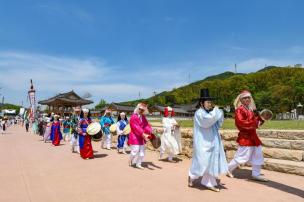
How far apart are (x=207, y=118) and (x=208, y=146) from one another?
561 millimetres

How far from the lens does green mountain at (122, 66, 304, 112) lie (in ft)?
169

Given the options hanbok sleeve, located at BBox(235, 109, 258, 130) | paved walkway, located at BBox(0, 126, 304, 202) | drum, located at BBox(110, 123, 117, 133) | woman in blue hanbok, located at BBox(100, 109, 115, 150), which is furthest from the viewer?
woman in blue hanbok, located at BBox(100, 109, 115, 150)

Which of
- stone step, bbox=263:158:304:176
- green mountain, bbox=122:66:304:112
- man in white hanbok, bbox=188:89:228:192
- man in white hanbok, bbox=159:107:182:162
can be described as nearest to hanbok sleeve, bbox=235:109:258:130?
man in white hanbok, bbox=188:89:228:192

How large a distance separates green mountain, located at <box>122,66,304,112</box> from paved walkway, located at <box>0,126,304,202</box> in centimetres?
2312

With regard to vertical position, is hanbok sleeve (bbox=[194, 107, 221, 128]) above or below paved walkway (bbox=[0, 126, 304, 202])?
above

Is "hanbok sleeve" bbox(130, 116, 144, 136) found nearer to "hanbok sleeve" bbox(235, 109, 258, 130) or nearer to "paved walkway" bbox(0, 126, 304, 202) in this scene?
"paved walkway" bbox(0, 126, 304, 202)

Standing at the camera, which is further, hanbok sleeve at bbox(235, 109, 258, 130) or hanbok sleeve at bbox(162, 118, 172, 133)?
hanbok sleeve at bbox(162, 118, 172, 133)

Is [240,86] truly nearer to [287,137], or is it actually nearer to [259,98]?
[259,98]

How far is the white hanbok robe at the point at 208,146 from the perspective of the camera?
5.73 m

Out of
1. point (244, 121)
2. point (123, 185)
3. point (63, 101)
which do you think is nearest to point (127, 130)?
point (123, 185)

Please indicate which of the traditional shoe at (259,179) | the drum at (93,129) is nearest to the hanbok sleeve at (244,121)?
the traditional shoe at (259,179)

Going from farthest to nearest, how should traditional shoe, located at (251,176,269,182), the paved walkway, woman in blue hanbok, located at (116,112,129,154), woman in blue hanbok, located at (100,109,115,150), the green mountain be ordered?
the green mountain, woman in blue hanbok, located at (100,109,115,150), woman in blue hanbok, located at (116,112,129,154), traditional shoe, located at (251,176,269,182), the paved walkway

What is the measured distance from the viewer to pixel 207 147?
19.2ft

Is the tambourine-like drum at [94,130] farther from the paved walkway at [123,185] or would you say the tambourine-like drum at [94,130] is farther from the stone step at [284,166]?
the stone step at [284,166]
